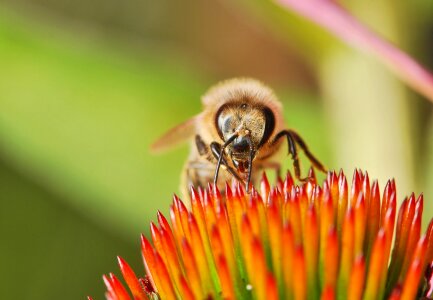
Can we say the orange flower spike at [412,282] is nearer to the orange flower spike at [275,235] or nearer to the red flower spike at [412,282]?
the red flower spike at [412,282]

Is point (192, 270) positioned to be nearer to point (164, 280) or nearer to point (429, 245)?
point (164, 280)

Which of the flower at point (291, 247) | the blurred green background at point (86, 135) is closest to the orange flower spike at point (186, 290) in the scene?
the flower at point (291, 247)

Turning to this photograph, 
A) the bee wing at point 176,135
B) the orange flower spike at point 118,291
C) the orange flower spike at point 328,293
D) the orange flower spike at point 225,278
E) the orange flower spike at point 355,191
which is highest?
the bee wing at point 176,135

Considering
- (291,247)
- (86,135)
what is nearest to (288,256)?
(291,247)

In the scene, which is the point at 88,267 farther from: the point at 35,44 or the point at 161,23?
the point at 161,23

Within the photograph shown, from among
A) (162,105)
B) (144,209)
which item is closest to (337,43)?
(162,105)

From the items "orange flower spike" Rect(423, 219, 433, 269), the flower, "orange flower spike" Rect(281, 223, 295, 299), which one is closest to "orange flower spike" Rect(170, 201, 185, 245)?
the flower
